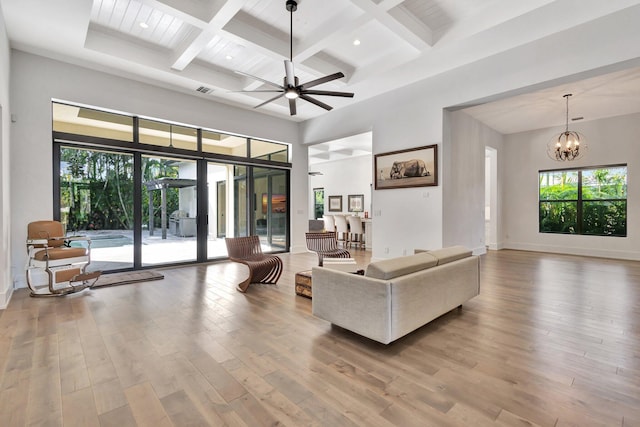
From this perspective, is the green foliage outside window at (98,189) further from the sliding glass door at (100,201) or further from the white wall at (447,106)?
the white wall at (447,106)

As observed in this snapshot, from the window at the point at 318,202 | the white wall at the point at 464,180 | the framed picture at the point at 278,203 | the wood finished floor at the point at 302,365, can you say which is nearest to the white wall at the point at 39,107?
the wood finished floor at the point at 302,365

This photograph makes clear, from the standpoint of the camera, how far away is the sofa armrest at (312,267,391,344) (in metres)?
2.41

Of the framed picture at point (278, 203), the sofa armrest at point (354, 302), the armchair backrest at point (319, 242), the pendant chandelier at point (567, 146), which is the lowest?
the sofa armrest at point (354, 302)

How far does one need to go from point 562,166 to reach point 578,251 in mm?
2245

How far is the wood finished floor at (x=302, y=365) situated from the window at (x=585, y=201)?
15.0 ft

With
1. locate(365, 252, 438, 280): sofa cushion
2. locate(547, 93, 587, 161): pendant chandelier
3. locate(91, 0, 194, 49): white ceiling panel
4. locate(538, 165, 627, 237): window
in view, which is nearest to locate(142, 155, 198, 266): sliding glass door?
locate(91, 0, 194, 49): white ceiling panel

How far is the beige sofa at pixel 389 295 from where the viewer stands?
243cm

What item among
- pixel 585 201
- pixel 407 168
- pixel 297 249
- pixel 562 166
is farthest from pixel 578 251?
pixel 297 249

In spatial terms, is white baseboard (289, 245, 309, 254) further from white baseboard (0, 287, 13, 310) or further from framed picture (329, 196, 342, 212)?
white baseboard (0, 287, 13, 310)

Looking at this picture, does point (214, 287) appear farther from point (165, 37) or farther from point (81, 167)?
point (165, 37)

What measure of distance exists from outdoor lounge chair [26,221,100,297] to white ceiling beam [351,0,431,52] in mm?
5071

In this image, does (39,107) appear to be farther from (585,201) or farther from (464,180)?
(585,201)

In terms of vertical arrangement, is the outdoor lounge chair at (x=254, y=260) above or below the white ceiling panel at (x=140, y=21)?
below

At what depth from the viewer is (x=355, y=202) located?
12.2 metres
